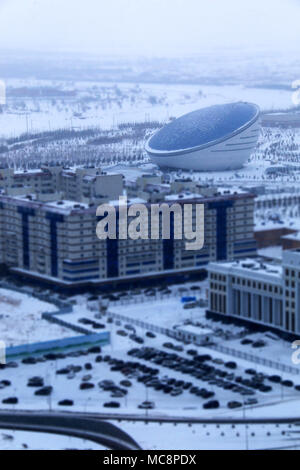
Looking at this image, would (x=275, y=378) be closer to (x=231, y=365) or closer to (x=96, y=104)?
(x=231, y=365)

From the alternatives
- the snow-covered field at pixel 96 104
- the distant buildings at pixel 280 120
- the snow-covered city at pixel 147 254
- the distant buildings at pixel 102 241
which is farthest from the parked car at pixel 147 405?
the distant buildings at pixel 280 120

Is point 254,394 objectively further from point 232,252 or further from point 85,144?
point 85,144

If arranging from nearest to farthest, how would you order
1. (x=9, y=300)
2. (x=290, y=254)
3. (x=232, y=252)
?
1. (x=290, y=254)
2. (x=9, y=300)
3. (x=232, y=252)

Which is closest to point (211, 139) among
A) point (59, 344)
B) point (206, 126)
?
point (206, 126)

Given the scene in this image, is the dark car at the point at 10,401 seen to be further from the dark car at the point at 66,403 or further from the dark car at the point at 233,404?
the dark car at the point at 233,404

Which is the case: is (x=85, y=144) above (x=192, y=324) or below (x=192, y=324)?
above
